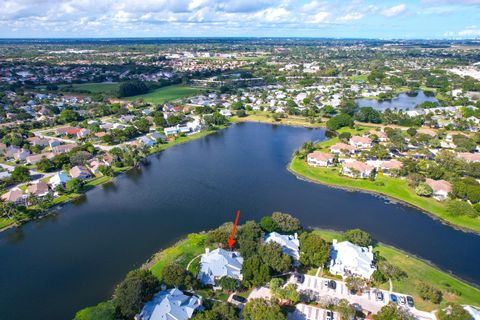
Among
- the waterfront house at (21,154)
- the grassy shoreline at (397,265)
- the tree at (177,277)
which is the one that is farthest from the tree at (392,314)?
the waterfront house at (21,154)

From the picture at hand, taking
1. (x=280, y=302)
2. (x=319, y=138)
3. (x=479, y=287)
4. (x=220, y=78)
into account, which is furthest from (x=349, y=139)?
(x=220, y=78)

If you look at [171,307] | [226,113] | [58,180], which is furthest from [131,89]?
[171,307]

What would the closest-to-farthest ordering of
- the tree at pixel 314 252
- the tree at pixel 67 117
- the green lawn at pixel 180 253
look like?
the tree at pixel 314 252, the green lawn at pixel 180 253, the tree at pixel 67 117

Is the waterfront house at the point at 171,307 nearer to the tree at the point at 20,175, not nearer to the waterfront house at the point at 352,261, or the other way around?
the waterfront house at the point at 352,261

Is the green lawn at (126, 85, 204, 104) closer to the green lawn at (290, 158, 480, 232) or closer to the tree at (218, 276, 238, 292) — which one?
the green lawn at (290, 158, 480, 232)

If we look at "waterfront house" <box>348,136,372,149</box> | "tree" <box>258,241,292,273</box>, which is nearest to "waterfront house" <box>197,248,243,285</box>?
"tree" <box>258,241,292,273</box>

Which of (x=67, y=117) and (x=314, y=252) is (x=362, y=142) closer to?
(x=314, y=252)

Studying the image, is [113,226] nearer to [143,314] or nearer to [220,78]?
[143,314]
